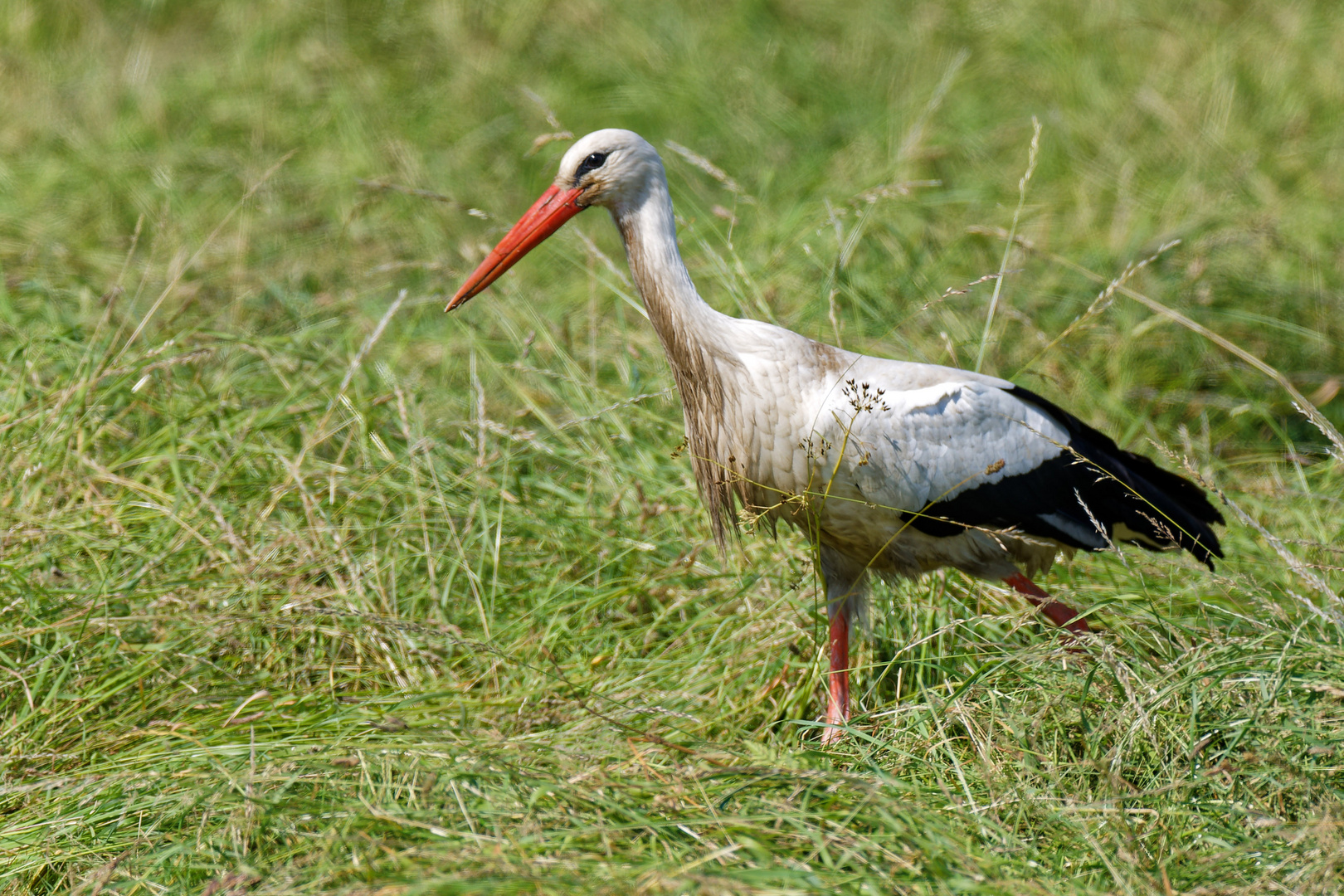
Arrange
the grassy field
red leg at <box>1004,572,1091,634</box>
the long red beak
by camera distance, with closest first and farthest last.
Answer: the grassy field
the long red beak
red leg at <box>1004,572,1091,634</box>

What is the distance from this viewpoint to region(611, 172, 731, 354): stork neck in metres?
2.93

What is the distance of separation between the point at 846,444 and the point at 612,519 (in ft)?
3.10

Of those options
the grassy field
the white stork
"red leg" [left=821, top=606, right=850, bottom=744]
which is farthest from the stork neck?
"red leg" [left=821, top=606, right=850, bottom=744]

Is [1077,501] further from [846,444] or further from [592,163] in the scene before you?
[592,163]

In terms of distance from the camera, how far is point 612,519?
3535 millimetres

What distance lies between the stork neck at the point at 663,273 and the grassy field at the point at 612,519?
351mm

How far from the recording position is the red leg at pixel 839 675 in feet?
9.59

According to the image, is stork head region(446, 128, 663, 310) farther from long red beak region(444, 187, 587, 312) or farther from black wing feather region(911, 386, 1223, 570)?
black wing feather region(911, 386, 1223, 570)

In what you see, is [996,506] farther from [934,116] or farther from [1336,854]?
[934,116]

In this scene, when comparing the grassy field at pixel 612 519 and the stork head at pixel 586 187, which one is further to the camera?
the stork head at pixel 586 187

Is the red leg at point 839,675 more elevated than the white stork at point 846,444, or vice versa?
the white stork at point 846,444

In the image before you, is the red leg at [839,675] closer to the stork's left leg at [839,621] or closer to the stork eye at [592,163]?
the stork's left leg at [839,621]

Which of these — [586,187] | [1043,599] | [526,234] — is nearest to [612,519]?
[526,234]

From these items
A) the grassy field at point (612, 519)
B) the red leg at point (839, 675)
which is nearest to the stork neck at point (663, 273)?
the grassy field at point (612, 519)
